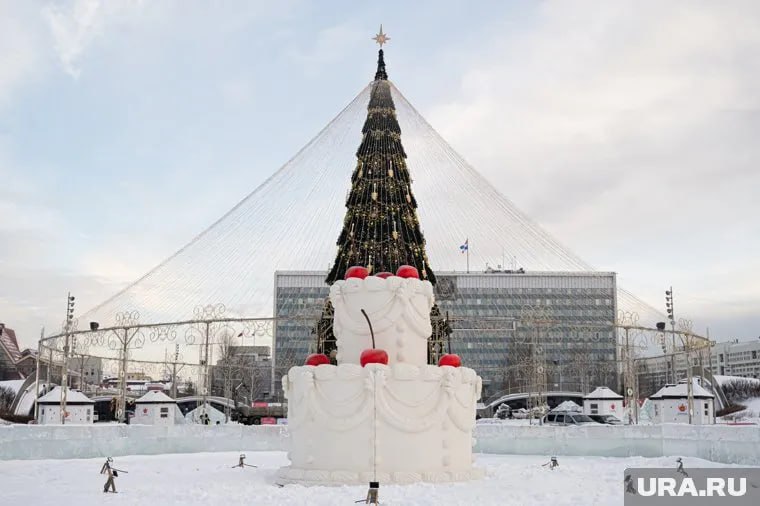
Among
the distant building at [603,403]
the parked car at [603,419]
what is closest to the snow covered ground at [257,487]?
the parked car at [603,419]

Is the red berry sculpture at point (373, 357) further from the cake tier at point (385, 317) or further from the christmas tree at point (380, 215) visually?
the christmas tree at point (380, 215)

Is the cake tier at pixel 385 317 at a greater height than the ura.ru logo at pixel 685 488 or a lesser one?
greater

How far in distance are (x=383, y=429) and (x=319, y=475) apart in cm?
189

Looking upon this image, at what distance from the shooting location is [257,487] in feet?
56.3

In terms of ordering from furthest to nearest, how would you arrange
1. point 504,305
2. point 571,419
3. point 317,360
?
point 504,305 < point 571,419 < point 317,360

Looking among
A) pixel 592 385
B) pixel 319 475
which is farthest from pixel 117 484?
pixel 592 385

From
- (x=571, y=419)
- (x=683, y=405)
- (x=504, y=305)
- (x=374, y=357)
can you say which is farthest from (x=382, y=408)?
(x=504, y=305)

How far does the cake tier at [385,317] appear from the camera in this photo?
19.3 meters

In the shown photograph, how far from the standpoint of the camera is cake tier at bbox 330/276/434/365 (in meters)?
19.3

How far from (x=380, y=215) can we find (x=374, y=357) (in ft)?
66.0

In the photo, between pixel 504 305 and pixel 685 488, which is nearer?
pixel 685 488

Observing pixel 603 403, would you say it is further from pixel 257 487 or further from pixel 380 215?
pixel 257 487

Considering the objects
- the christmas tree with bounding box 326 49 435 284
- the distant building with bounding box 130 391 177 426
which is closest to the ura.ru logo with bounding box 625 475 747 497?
the christmas tree with bounding box 326 49 435 284

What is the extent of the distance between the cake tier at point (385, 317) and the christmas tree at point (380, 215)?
15.5 metres
